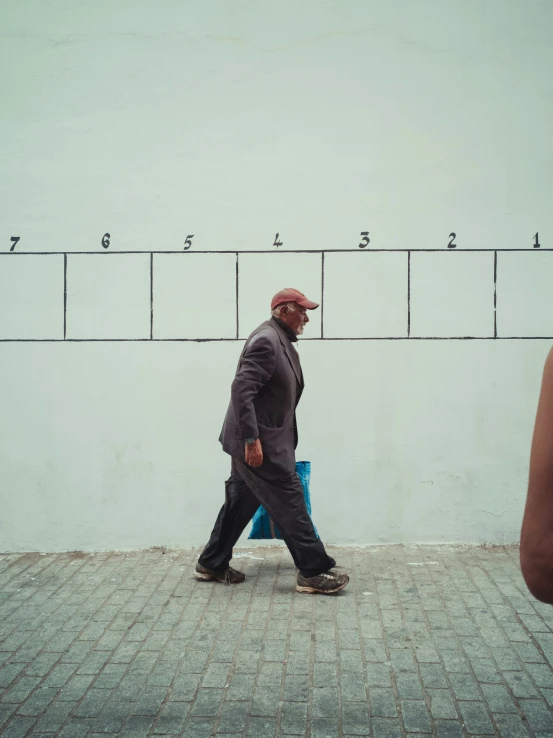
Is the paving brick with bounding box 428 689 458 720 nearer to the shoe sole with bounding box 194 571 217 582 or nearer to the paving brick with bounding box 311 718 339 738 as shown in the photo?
the paving brick with bounding box 311 718 339 738

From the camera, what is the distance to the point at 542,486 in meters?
1.46

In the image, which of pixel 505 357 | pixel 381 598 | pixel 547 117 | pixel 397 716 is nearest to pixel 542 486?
pixel 397 716

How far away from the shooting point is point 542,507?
1471 millimetres

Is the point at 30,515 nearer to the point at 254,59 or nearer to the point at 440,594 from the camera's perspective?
the point at 440,594

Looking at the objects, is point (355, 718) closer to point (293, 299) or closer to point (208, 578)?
point (208, 578)

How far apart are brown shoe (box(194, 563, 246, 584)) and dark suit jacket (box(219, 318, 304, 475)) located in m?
0.80

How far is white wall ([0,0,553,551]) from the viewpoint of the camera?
5500 millimetres

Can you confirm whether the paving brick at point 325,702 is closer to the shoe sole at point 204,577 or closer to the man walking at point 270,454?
the man walking at point 270,454

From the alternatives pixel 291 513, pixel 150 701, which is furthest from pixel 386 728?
pixel 291 513

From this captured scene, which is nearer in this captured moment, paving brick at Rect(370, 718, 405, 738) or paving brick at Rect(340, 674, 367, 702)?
paving brick at Rect(370, 718, 405, 738)

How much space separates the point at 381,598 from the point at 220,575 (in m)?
1.08

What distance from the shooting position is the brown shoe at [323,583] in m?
4.62

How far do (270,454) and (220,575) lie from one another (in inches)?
37.2

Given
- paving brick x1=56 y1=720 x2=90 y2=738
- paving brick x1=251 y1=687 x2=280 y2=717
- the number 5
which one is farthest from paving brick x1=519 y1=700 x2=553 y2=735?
the number 5
